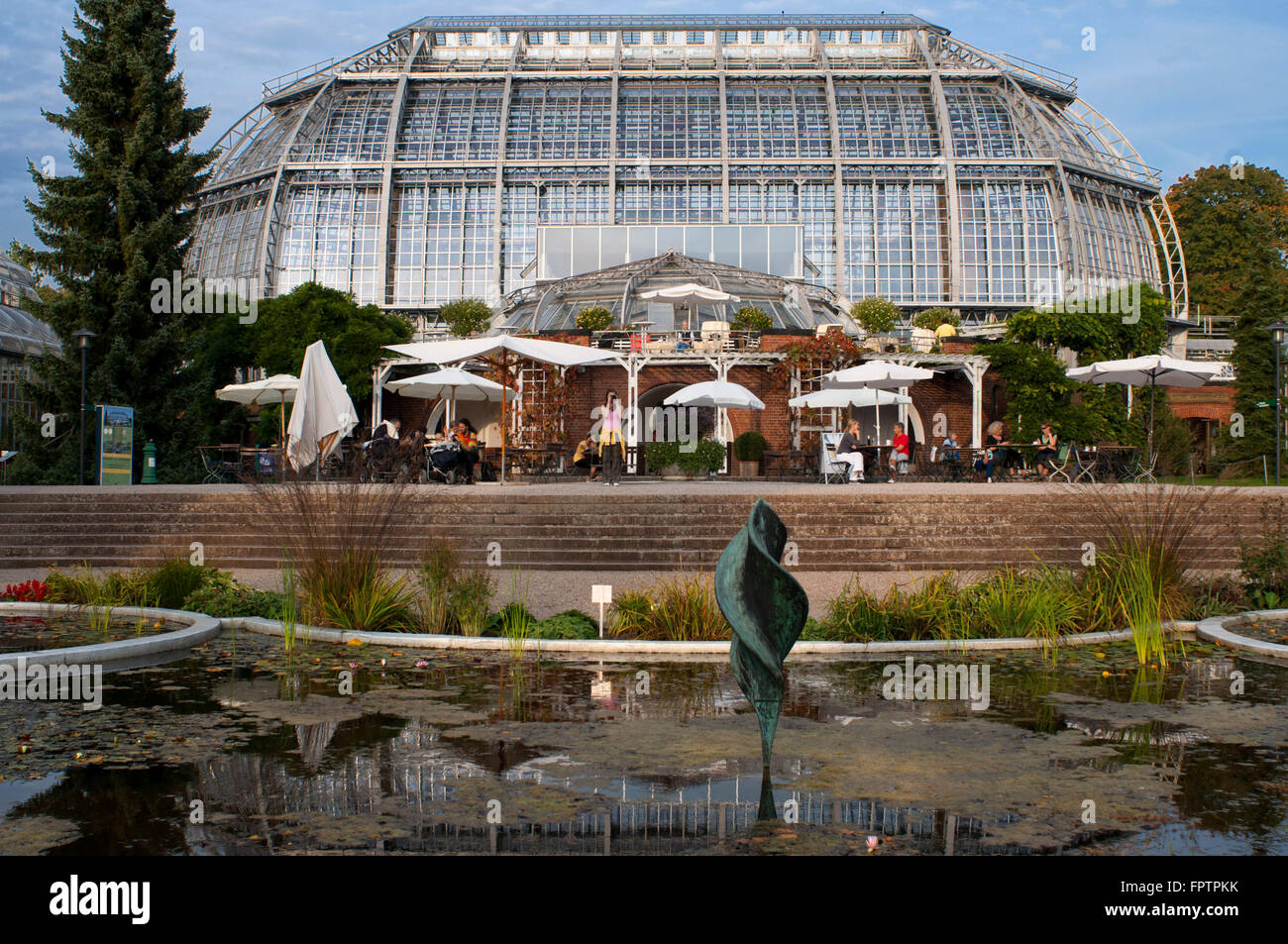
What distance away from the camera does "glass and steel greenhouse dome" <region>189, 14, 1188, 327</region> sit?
128 feet

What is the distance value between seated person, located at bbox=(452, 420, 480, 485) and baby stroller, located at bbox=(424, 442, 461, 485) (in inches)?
5.8

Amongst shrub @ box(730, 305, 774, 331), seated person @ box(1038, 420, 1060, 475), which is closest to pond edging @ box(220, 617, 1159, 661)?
seated person @ box(1038, 420, 1060, 475)

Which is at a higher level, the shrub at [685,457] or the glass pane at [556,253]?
the glass pane at [556,253]

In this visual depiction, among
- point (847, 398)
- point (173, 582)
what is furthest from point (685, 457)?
point (173, 582)

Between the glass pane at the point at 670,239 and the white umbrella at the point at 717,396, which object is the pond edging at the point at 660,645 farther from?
the glass pane at the point at 670,239

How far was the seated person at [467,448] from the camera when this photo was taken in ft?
63.3

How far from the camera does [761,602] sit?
405cm

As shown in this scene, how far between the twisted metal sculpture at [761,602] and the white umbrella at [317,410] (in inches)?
490

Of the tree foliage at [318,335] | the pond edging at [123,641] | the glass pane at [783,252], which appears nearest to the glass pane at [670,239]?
the glass pane at [783,252]

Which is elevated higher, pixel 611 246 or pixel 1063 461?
pixel 611 246

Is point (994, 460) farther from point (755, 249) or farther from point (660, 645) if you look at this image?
point (755, 249)

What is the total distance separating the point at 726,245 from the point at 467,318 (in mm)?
11531

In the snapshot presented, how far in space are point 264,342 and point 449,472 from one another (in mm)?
12518

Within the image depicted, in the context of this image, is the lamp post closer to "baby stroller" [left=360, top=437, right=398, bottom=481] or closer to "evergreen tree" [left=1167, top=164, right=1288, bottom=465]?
"baby stroller" [left=360, top=437, right=398, bottom=481]
